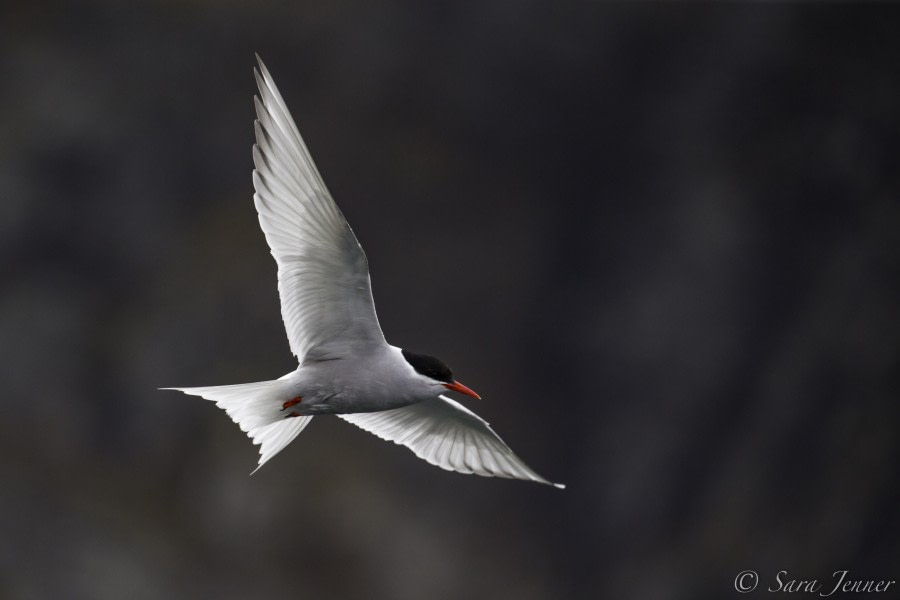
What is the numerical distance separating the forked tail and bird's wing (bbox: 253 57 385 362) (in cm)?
18

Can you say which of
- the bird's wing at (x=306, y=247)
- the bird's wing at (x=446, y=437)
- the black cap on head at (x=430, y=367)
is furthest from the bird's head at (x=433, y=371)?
the bird's wing at (x=446, y=437)

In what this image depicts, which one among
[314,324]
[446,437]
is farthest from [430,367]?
[446,437]

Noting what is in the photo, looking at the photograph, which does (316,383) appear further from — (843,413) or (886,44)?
(886,44)

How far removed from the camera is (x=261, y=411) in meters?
3.06

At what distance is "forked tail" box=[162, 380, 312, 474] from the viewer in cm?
296

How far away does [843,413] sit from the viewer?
6332mm

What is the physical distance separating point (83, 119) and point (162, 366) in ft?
5.92

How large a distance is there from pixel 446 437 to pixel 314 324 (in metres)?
0.87

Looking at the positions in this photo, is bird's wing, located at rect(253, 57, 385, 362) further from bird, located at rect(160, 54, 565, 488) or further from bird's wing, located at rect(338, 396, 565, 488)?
bird's wing, located at rect(338, 396, 565, 488)

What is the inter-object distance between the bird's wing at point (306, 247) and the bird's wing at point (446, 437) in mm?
607

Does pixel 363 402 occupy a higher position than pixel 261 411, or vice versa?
pixel 363 402

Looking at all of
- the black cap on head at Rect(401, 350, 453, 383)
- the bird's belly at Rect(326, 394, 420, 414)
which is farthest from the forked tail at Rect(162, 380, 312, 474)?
the black cap on head at Rect(401, 350, 453, 383)

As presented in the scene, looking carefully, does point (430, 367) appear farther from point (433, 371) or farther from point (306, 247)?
point (306, 247)

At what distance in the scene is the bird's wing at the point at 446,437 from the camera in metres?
3.60
